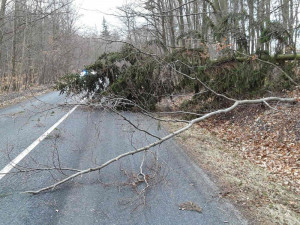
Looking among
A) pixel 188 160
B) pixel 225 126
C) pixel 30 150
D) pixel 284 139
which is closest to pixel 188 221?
pixel 188 160

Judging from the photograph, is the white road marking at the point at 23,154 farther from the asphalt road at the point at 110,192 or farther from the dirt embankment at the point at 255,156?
the dirt embankment at the point at 255,156

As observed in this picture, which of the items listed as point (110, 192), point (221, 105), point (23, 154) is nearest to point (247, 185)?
point (110, 192)

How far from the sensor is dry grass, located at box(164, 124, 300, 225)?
11.8 ft

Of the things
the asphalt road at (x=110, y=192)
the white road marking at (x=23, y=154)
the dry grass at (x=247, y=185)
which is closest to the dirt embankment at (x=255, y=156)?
the dry grass at (x=247, y=185)

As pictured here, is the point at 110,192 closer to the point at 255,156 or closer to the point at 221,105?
the point at 255,156

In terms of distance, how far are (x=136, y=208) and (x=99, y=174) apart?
3.67ft

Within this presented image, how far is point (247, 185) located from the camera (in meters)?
4.52

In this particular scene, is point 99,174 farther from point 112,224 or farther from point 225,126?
point 225,126

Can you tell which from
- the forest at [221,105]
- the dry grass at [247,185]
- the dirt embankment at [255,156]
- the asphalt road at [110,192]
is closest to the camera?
the asphalt road at [110,192]

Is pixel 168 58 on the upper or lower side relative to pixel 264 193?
upper

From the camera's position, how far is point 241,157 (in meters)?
6.42

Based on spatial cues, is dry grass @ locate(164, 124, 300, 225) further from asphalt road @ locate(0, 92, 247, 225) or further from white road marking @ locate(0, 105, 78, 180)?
white road marking @ locate(0, 105, 78, 180)

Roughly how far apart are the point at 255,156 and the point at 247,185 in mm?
2220

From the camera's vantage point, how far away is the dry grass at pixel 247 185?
11.8ft
